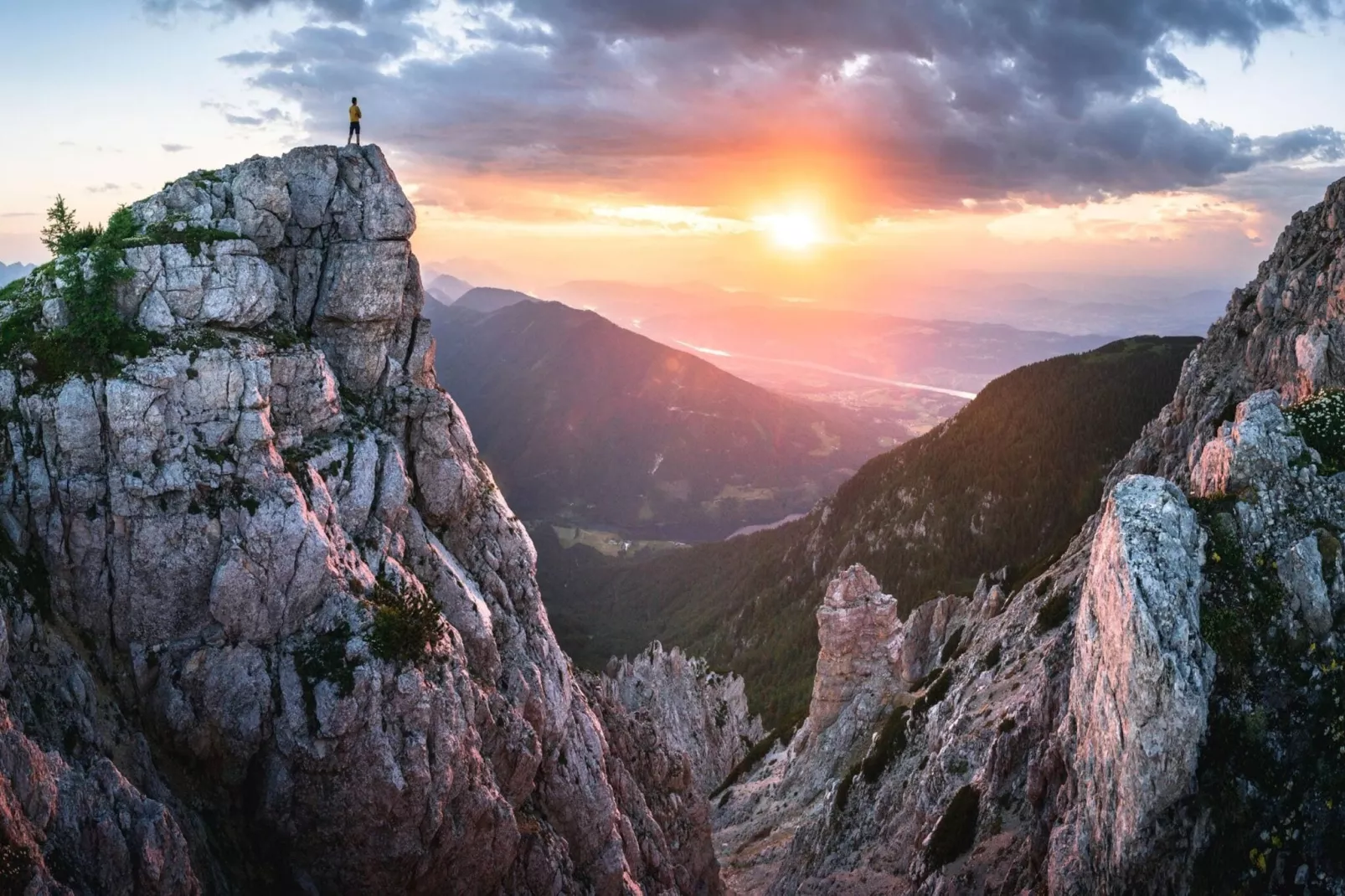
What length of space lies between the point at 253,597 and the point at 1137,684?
35715 millimetres

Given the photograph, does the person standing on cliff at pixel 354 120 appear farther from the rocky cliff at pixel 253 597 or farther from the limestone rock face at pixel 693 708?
the limestone rock face at pixel 693 708

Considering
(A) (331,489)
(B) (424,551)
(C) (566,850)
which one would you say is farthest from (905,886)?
(A) (331,489)

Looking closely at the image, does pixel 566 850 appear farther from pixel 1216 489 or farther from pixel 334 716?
pixel 1216 489

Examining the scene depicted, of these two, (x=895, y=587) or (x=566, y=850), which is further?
(x=895, y=587)

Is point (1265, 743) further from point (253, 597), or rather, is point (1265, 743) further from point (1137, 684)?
point (253, 597)

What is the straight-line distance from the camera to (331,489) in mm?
40281

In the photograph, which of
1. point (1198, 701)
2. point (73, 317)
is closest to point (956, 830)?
point (1198, 701)

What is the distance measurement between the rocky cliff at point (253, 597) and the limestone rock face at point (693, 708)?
97176 millimetres

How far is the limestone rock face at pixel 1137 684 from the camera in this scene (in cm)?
3073

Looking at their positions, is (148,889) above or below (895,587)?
above

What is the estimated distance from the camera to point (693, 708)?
147125 millimetres

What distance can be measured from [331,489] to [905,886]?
146 feet

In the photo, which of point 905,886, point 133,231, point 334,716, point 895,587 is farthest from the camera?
point 895,587

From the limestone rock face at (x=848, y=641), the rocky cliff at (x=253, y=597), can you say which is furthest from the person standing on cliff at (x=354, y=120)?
the limestone rock face at (x=848, y=641)
